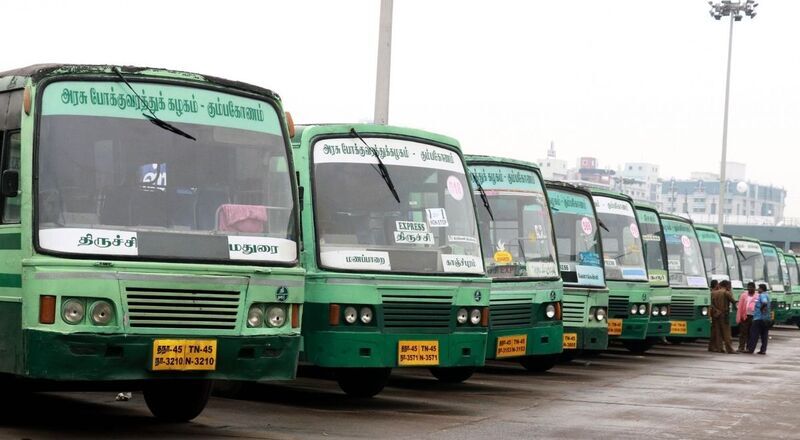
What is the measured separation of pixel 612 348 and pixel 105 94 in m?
17.5

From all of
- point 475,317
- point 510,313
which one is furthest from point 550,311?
point 475,317

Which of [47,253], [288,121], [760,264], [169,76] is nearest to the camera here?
[47,253]

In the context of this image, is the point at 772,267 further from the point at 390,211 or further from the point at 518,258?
the point at 390,211

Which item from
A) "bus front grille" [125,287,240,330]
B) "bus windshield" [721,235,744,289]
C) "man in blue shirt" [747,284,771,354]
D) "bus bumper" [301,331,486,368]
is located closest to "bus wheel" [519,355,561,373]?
"bus bumper" [301,331,486,368]

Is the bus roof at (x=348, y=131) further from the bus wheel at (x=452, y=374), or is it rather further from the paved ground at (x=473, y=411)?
the bus wheel at (x=452, y=374)

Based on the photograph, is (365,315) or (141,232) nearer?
(141,232)

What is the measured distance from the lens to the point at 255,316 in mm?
10805

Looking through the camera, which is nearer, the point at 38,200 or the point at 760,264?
the point at 38,200

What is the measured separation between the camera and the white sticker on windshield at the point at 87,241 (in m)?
10.1

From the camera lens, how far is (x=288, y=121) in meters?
11.9

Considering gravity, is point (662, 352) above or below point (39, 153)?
below

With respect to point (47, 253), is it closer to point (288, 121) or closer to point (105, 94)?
point (105, 94)

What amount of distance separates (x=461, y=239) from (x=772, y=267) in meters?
29.5

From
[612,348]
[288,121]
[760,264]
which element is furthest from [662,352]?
[288,121]
